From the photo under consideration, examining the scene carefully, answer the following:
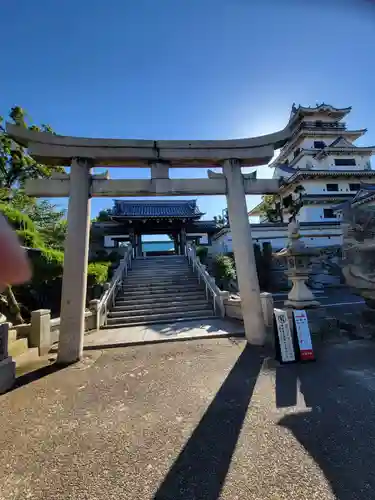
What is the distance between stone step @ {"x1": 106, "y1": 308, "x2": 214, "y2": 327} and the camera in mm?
8887

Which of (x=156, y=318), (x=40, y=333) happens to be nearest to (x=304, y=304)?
(x=156, y=318)

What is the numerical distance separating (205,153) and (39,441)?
5.98 m

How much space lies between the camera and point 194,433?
2525 millimetres

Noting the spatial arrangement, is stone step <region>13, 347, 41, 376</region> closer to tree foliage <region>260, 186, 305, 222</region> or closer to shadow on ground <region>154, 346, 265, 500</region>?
shadow on ground <region>154, 346, 265, 500</region>

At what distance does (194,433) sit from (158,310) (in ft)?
24.4

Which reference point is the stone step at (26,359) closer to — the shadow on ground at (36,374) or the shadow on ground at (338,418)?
the shadow on ground at (36,374)

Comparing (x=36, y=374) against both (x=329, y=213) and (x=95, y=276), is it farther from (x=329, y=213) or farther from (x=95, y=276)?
(x=329, y=213)

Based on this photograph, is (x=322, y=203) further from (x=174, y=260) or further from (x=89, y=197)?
(x=89, y=197)

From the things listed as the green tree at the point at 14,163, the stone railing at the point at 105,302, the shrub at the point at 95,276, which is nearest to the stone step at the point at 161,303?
the stone railing at the point at 105,302

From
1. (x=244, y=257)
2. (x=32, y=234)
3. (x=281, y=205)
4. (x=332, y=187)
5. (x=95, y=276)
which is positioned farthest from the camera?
(x=281, y=205)

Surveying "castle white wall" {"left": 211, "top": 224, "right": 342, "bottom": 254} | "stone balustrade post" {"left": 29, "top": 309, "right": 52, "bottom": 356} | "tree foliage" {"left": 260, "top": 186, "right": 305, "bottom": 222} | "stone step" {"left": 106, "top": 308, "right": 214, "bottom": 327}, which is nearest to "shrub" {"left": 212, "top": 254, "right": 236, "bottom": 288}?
"castle white wall" {"left": 211, "top": 224, "right": 342, "bottom": 254}

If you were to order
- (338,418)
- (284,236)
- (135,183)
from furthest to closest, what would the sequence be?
(284,236) < (135,183) < (338,418)

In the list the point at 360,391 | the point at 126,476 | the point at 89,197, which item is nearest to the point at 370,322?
the point at 360,391

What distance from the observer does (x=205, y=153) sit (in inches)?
235
